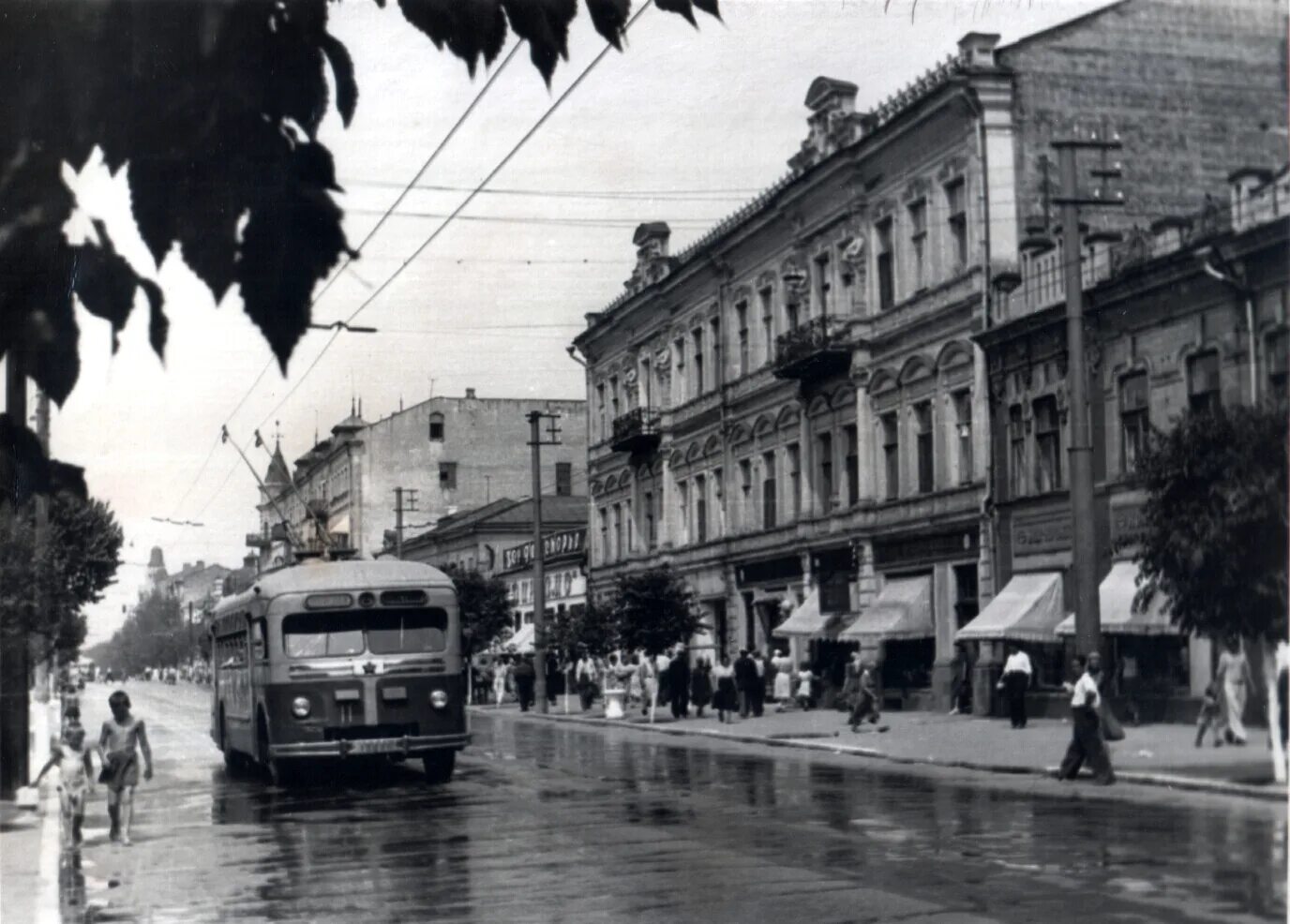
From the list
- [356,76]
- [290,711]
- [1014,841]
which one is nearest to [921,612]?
[290,711]

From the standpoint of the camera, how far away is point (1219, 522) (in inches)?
703

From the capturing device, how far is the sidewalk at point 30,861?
11.8 m

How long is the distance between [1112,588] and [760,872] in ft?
49.8

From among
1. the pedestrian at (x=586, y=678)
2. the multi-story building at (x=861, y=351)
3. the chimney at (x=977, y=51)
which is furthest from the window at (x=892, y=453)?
the pedestrian at (x=586, y=678)

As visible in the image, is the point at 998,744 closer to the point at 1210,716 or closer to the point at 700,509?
the point at 1210,716

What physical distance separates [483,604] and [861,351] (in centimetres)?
2534

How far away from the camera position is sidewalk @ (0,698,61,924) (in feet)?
38.5

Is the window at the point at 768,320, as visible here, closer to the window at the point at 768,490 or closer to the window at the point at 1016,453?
the window at the point at 768,490

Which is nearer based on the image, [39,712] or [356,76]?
[356,76]

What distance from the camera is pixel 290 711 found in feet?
72.8

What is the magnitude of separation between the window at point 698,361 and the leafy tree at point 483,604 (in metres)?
14.7

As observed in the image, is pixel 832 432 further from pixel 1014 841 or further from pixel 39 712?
pixel 1014 841

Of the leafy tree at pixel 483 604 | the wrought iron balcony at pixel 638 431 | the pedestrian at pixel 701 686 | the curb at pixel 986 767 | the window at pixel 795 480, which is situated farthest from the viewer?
the leafy tree at pixel 483 604

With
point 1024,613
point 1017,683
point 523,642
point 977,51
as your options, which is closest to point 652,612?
point 1024,613
